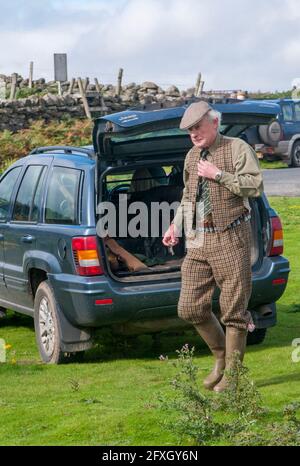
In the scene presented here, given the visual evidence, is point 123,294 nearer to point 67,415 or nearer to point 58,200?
point 58,200

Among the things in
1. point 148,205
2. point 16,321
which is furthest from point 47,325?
point 16,321

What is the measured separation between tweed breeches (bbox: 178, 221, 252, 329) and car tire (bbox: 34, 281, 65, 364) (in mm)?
1906

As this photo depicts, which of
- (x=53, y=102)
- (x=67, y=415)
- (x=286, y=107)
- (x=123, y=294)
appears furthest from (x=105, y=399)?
(x=53, y=102)

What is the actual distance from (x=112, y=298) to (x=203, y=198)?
1711 mm

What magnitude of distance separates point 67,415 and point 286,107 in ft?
91.9

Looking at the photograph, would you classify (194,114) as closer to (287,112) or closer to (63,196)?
(63,196)

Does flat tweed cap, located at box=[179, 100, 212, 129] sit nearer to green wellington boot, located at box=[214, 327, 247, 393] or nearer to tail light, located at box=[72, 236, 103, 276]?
green wellington boot, located at box=[214, 327, 247, 393]

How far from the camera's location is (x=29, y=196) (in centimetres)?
1102

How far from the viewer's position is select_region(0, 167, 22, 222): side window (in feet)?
37.7

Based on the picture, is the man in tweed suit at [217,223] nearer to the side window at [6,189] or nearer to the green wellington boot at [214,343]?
the green wellington boot at [214,343]

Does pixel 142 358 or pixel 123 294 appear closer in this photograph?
pixel 123 294

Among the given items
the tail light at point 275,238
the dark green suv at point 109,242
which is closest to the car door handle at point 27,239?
the dark green suv at point 109,242

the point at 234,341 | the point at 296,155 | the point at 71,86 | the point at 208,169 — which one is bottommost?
the point at 296,155

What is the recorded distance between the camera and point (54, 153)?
10.9m
